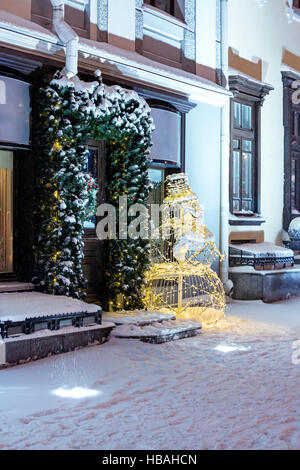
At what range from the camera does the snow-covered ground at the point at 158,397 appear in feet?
14.8

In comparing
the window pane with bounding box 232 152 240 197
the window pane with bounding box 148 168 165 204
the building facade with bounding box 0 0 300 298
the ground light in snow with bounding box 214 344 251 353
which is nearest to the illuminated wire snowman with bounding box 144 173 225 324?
the window pane with bounding box 148 168 165 204

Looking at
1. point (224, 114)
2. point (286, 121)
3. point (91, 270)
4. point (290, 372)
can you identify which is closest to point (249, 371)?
point (290, 372)

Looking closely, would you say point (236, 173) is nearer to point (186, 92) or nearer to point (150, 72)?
point (186, 92)

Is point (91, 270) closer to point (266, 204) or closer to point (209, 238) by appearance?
point (209, 238)

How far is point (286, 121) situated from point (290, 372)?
9812mm

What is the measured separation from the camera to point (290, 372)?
658cm

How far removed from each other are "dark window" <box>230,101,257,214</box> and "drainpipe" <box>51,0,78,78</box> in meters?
5.73

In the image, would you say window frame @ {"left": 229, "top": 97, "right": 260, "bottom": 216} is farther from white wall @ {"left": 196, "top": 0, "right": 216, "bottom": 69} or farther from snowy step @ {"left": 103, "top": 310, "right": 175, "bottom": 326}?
snowy step @ {"left": 103, "top": 310, "right": 175, "bottom": 326}

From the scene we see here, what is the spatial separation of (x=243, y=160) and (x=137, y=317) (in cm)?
624

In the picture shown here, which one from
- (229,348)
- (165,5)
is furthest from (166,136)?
(229,348)

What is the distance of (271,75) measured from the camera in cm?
1471

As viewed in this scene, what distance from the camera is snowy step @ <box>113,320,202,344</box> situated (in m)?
8.03

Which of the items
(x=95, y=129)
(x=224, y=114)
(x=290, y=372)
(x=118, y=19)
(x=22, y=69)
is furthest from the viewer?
(x=224, y=114)
